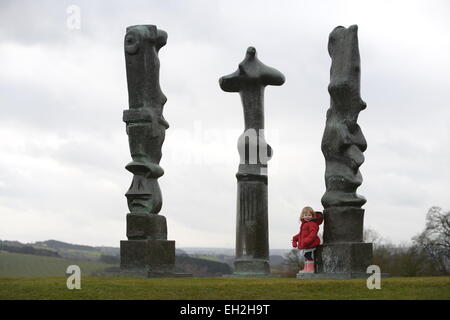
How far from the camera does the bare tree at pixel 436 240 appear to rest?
39250mm

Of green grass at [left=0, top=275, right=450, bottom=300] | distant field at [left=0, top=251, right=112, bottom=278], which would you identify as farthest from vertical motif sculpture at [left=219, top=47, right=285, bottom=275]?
distant field at [left=0, top=251, right=112, bottom=278]

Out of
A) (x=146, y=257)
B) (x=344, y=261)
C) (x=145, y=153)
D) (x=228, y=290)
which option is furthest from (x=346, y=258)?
(x=145, y=153)

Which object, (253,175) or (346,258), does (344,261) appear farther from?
(253,175)

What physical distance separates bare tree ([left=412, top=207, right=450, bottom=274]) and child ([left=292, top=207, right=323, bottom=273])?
24.3 m

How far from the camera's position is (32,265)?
41.2m

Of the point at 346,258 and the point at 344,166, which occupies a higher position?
the point at 344,166

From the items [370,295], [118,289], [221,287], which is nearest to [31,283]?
[118,289]

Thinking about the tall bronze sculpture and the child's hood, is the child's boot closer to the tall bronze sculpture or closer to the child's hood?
the tall bronze sculpture

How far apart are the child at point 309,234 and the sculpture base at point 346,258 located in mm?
325

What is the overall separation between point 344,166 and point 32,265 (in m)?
30.0

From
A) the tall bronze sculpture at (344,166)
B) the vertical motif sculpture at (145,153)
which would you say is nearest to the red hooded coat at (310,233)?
the tall bronze sculpture at (344,166)

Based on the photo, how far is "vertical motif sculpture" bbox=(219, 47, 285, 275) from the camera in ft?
56.2

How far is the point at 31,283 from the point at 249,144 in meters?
6.51
